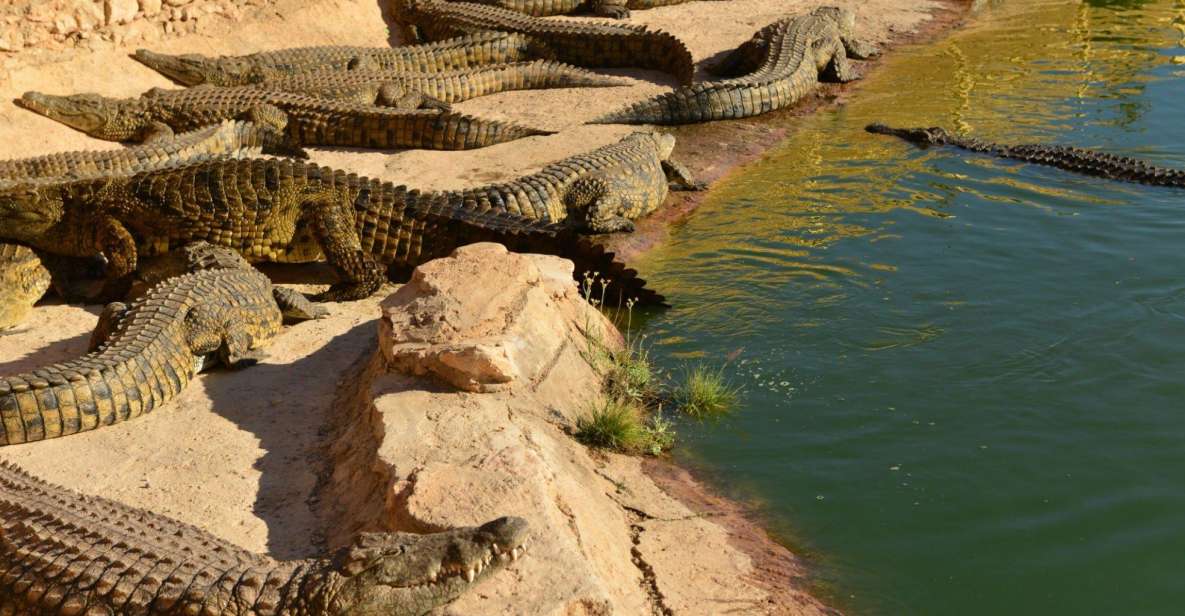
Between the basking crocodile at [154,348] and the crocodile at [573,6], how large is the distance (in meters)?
9.44

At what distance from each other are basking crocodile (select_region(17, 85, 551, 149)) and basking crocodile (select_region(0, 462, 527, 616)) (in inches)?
275

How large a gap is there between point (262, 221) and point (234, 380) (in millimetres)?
1840

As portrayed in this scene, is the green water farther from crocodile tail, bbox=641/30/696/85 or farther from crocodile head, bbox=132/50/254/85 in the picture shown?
crocodile head, bbox=132/50/254/85

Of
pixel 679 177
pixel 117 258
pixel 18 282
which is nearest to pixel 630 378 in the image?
pixel 117 258

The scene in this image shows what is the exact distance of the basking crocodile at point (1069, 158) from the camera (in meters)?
9.62

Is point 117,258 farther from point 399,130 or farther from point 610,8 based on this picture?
point 610,8

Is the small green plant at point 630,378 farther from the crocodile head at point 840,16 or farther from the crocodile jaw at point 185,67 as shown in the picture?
the crocodile head at point 840,16

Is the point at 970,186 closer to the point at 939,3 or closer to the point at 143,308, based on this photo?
the point at 143,308

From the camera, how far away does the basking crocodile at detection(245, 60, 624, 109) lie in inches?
466

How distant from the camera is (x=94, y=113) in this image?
10.5m

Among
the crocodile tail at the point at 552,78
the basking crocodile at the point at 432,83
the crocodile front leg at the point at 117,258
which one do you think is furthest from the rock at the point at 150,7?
the crocodile front leg at the point at 117,258

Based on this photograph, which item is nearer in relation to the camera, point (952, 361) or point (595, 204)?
point (952, 361)

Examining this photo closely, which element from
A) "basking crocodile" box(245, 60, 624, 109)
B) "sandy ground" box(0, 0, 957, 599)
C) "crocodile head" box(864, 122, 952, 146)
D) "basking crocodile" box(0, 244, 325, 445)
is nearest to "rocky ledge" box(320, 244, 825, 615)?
"sandy ground" box(0, 0, 957, 599)

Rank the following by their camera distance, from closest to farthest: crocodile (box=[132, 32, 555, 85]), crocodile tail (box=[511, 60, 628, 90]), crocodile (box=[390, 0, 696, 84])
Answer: crocodile (box=[132, 32, 555, 85]), crocodile tail (box=[511, 60, 628, 90]), crocodile (box=[390, 0, 696, 84])
